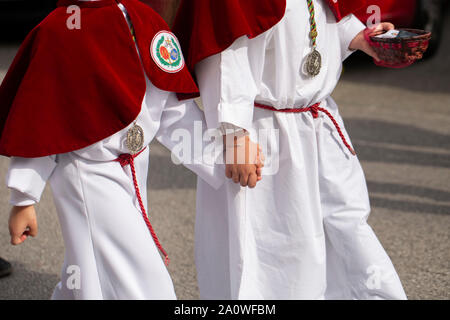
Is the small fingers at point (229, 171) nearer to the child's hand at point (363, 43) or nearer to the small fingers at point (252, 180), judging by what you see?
the small fingers at point (252, 180)

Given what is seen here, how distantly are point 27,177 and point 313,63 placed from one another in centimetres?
98

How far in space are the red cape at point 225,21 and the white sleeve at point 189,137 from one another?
15 cm

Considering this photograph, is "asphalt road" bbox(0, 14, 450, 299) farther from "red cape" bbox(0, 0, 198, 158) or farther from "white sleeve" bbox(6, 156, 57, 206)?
"red cape" bbox(0, 0, 198, 158)

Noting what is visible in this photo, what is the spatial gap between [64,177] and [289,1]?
0.89 metres

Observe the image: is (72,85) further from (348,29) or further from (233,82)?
(348,29)

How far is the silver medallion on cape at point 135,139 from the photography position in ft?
6.86

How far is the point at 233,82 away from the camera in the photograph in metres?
2.16

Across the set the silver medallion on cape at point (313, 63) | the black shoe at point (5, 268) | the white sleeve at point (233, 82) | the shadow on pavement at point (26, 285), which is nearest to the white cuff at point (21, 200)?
the white sleeve at point (233, 82)

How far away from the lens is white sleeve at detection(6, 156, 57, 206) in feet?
6.55

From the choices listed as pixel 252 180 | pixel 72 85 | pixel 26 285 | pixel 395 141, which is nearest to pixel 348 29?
pixel 252 180

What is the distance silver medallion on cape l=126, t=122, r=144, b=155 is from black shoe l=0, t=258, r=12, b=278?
4.90ft
